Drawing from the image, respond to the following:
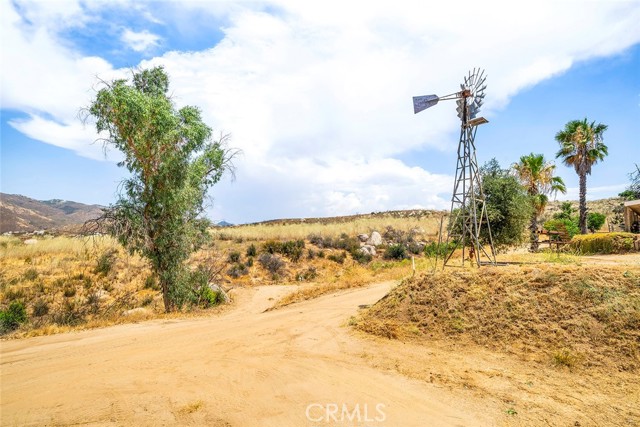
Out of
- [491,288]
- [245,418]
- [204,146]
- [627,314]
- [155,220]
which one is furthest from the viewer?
[204,146]

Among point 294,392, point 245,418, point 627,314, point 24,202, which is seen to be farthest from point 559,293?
point 24,202

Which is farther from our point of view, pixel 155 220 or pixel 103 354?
pixel 155 220

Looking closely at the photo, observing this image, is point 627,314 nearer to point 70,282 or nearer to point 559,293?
point 559,293

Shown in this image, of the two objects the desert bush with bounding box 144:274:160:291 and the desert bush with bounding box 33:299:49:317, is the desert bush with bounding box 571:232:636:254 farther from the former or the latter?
the desert bush with bounding box 33:299:49:317

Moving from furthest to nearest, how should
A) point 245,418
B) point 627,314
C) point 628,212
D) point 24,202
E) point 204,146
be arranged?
point 24,202 → point 628,212 → point 204,146 → point 627,314 → point 245,418

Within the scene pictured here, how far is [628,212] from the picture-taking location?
24.3 metres

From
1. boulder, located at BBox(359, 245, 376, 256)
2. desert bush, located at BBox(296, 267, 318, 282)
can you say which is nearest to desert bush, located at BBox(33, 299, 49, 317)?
desert bush, located at BBox(296, 267, 318, 282)

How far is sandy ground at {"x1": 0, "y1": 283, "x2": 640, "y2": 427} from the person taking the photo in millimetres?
5020

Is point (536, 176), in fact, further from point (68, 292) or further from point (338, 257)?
point (68, 292)

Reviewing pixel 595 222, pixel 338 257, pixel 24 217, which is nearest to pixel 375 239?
pixel 338 257

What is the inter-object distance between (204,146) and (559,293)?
12.7 metres

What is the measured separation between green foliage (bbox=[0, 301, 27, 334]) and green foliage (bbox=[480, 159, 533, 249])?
56.3 feet

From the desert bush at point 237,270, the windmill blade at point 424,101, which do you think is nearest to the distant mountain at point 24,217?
the desert bush at point 237,270

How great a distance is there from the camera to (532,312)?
25.1 feet
